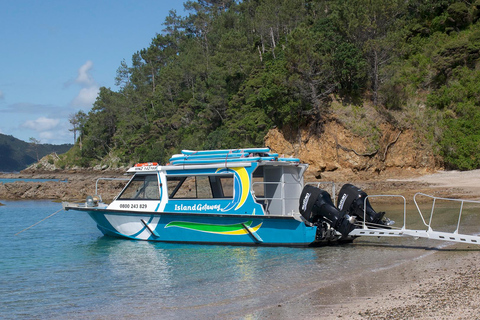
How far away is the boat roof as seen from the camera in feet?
39.4

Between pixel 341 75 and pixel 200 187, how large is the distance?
2322 centimetres

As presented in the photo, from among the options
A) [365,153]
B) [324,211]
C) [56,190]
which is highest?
[365,153]

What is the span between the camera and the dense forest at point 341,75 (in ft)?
106

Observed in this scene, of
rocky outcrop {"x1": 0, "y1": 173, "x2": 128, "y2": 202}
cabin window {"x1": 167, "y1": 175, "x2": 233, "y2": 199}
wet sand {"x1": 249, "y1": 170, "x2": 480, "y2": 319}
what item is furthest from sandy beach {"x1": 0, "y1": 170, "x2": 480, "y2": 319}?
rocky outcrop {"x1": 0, "y1": 173, "x2": 128, "y2": 202}

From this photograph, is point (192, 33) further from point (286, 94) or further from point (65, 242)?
point (65, 242)

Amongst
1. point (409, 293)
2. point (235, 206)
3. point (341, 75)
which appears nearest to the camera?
point (409, 293)

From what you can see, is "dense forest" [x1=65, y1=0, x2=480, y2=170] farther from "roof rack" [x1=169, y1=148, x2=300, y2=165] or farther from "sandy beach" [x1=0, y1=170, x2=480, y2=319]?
"sandy beach" [x1=0, y1=170, x2=480, y2=319]

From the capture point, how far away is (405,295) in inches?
274

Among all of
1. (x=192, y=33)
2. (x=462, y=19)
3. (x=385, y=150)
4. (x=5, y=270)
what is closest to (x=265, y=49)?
(x=462, y=19)

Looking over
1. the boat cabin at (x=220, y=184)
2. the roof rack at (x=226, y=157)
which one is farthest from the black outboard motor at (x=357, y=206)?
the roof rack at (x=226, y=157)

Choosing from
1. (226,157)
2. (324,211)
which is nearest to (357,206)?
(324,211)

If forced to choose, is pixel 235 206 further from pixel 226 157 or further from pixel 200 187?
pixel 226 157

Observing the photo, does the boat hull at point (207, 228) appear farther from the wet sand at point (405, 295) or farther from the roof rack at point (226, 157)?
the wet sand at point (405, 295)

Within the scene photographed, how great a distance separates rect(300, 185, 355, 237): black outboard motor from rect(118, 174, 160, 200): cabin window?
171 inches
